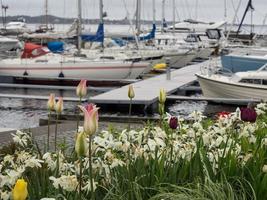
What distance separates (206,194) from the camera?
13.4 feet

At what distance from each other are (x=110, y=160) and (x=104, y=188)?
27 cm

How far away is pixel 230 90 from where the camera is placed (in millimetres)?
19703

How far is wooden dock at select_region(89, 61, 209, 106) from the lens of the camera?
18.7 m

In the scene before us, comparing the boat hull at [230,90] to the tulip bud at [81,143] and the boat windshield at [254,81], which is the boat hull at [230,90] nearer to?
the boat windshield at [254,81]

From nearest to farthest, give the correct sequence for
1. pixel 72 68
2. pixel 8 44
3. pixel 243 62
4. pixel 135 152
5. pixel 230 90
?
1. pixel 135 152
2. pixel 230 90
3. pixel 243 62
4. pixel 72 68
5. pixel 8 44

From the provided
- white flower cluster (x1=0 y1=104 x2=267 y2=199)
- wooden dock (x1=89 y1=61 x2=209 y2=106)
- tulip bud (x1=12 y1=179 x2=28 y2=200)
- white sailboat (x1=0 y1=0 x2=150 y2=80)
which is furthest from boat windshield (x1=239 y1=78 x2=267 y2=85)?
tulip bud (x1=12 y1=179 x2=28 y2=200)

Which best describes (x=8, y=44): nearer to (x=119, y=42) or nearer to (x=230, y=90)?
(x=119, y=42)

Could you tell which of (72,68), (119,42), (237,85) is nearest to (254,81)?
(237,85)

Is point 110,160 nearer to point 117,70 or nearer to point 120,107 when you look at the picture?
point 120,107

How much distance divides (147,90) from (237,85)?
127 inches

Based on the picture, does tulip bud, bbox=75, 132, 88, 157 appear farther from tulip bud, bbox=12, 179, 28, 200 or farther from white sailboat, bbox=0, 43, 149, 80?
white sailboat, bbox=0, 43, 149, 80

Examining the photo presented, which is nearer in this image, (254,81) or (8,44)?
(254,81)

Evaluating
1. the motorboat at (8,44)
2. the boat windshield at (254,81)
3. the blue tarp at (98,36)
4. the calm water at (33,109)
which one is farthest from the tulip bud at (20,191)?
the motorboat at (8,44)

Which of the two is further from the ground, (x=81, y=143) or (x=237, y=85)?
(x=81, y=143)
